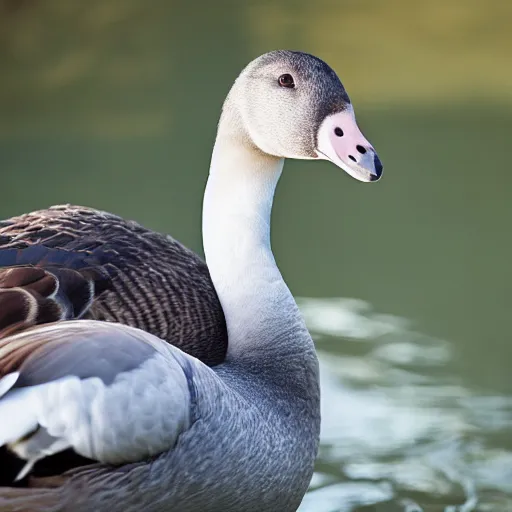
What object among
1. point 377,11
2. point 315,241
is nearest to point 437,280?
point 315,241

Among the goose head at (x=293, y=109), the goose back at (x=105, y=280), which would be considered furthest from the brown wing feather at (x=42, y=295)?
the goose head at (x=293, y=109)

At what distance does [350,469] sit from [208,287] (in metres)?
0.75

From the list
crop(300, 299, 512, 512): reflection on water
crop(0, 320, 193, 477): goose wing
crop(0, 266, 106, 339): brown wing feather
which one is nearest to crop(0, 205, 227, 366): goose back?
crop(0, 266, 106, 339): brown wing feather

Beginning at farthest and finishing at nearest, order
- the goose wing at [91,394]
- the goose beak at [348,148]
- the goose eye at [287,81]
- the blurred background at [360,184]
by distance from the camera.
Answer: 1. the blurred background at [360,184]
2. the goose eye at [287,81]
3. the goose beak at [348,148]
4. the goose wing at [91,394]

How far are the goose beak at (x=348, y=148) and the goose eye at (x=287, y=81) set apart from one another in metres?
0.11

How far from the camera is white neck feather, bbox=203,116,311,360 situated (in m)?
2.25

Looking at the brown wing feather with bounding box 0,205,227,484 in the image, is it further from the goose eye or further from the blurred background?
the blurred background

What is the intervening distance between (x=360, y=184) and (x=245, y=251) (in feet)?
8.60

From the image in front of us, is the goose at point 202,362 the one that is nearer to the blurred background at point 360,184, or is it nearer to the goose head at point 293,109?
the goose head at point 293,109

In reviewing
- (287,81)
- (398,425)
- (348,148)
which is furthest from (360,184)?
(348,148)

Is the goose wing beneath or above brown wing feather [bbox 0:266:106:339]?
beneath

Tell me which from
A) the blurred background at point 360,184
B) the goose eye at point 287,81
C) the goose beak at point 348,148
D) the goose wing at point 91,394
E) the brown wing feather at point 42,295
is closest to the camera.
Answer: the goose wing at point 91,394

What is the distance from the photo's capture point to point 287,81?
2236 millimetres

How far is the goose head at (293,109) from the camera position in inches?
85.4
